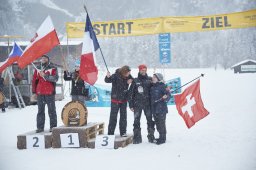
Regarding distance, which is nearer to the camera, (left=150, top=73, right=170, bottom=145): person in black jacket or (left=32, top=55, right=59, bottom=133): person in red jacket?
(left=150, top=73, right=170, bottom=145): person in black jacket

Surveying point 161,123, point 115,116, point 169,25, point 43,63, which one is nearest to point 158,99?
point 161,123

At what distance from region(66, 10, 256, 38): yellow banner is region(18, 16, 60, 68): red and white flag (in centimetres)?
913

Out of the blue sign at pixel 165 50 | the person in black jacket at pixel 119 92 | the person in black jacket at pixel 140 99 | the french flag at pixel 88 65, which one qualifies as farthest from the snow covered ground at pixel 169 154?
the blue sign at pixel 165 50

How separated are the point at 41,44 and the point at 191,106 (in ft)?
12.5

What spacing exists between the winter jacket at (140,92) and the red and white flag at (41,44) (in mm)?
2014

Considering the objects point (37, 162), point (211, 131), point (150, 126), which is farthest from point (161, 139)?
point (37, 162)

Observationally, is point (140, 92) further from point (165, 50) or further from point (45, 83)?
point (165, 50)

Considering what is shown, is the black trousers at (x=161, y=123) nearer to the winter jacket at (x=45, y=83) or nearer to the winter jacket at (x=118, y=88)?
the winter jacket at (x=118, y=88)

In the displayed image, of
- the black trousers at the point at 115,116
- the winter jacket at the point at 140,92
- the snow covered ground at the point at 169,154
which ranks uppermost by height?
the winter jacket at the point at 140,92

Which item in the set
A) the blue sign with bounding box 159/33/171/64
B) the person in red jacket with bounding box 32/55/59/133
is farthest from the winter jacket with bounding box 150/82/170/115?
the blue sign with bounding box 159/33/171/64

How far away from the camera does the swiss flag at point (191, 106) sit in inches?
330

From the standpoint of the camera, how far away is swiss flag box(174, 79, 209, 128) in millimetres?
8375

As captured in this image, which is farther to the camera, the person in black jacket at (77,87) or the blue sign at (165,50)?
the blue sign at (165,50)

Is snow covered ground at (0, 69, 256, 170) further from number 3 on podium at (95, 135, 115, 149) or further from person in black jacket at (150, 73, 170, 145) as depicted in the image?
person in black jacket at (150, 73, 170, 145)
